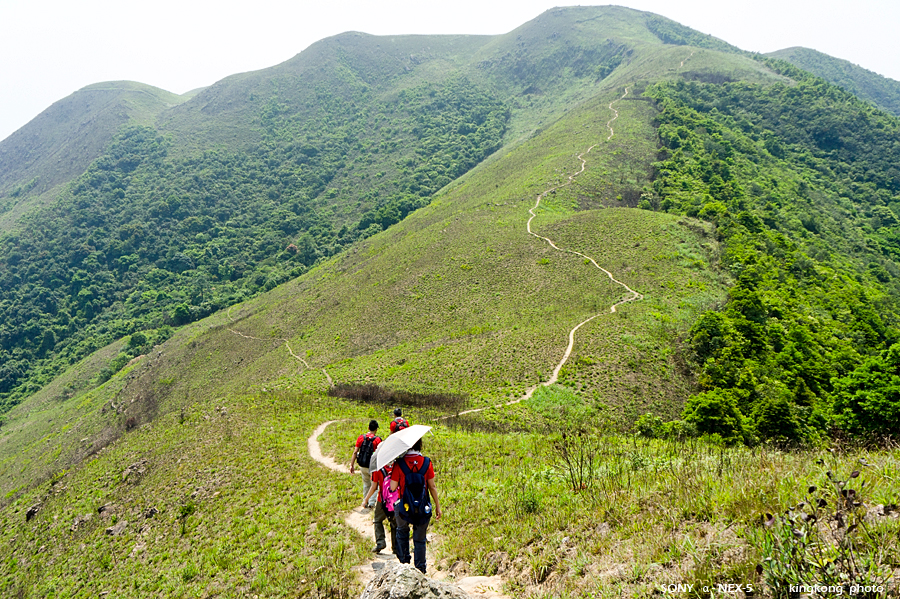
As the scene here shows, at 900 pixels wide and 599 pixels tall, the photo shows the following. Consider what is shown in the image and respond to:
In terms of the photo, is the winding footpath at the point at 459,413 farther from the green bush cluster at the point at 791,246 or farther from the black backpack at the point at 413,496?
the green bush cluster at the point at 791,246

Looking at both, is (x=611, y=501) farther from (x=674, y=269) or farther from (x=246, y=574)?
(x=674, y=269)

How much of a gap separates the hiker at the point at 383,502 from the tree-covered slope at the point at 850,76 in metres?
211

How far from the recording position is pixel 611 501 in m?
6.30

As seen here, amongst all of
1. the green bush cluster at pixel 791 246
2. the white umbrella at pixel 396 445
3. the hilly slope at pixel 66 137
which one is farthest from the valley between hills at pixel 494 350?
the hilly slope at pixel 66 137

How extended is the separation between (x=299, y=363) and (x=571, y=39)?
15651 centimetres

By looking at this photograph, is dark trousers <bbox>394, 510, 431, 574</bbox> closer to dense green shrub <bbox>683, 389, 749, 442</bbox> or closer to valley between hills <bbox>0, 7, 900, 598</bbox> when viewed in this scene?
valley between hills <bbox>0, 7, 900, 598</bbox>

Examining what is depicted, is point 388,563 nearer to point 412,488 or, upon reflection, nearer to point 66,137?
point 412,488

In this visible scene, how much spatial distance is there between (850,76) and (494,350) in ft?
744

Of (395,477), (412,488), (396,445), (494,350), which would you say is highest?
(396,445)

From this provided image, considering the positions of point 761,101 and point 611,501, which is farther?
point 761,101

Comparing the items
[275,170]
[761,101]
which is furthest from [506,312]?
[275,170]

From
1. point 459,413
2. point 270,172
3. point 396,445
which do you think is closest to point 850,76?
point 270,172

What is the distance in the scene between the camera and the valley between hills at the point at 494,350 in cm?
584

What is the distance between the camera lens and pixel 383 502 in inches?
246
